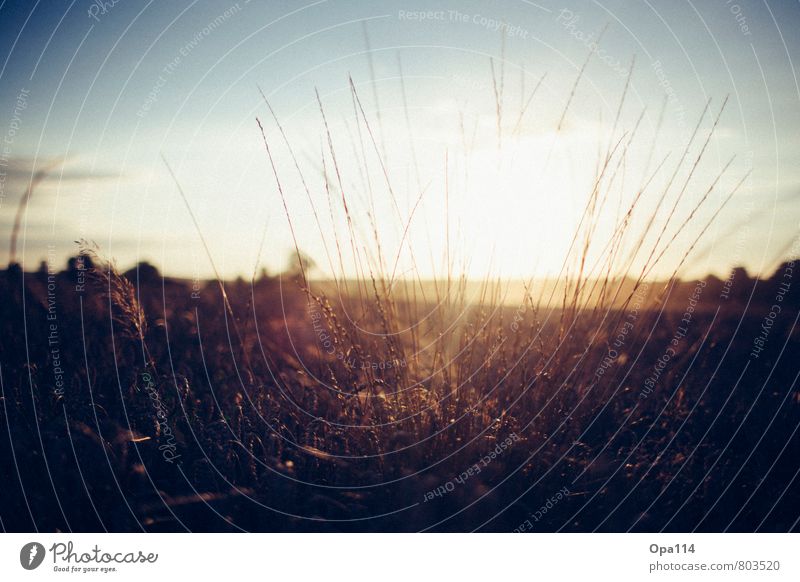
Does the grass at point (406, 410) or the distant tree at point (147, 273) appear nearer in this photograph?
the grass at point (406, 410)

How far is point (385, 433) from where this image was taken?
2389mm

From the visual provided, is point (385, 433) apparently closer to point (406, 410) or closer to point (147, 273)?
point (406, 410)

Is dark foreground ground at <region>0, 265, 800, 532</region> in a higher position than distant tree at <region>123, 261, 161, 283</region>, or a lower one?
lower

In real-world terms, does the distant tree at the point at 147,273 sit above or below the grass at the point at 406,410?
above

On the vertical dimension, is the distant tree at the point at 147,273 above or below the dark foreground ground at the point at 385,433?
above

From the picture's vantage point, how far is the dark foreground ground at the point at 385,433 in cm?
→ 224

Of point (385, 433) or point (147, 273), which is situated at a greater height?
point (147, 273)

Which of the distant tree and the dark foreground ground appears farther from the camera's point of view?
the distant tree

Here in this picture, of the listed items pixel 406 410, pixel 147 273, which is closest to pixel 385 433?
pixel 406 410

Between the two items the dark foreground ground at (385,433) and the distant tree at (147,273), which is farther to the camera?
the distant tree at (147,273)

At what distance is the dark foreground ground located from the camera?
2240 millimetres

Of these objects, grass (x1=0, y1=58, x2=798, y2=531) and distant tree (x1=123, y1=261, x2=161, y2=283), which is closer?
grass (x1=0, y1=58, x2=798, y2=531)

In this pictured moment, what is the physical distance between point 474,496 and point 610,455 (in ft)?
1.80

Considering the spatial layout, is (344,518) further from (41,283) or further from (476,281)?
(41,283)
